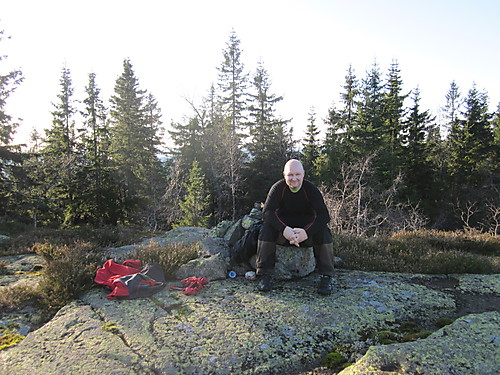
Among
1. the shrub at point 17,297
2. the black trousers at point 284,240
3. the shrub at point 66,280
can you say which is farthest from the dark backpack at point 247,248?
the shrub at point 17,297

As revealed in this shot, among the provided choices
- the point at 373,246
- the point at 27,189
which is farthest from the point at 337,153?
the point at 27,189

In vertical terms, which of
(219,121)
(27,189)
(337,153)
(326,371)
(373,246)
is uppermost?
(219,121)

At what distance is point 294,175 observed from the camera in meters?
4.17

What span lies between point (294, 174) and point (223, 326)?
2.17 metres

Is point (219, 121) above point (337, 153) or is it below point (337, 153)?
above

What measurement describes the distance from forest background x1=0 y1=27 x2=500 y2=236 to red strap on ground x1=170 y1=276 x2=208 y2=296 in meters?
16.7

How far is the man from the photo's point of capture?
4004mm

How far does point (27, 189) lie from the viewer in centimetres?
1753

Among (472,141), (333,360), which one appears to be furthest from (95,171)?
(472,141)

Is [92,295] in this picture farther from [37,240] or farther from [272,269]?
[37,240]

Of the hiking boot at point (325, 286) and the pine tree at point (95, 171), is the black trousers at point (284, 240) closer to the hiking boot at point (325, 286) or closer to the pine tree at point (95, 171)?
the hiking boot at point (325, 286)

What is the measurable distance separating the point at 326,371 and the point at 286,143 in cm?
2795

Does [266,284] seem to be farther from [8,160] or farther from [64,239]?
[8,160]

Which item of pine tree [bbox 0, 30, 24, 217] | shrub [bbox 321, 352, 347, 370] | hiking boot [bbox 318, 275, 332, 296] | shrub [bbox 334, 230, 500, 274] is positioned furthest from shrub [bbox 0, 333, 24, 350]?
A: pine tree [bbox 0, 30, 24, 217]
